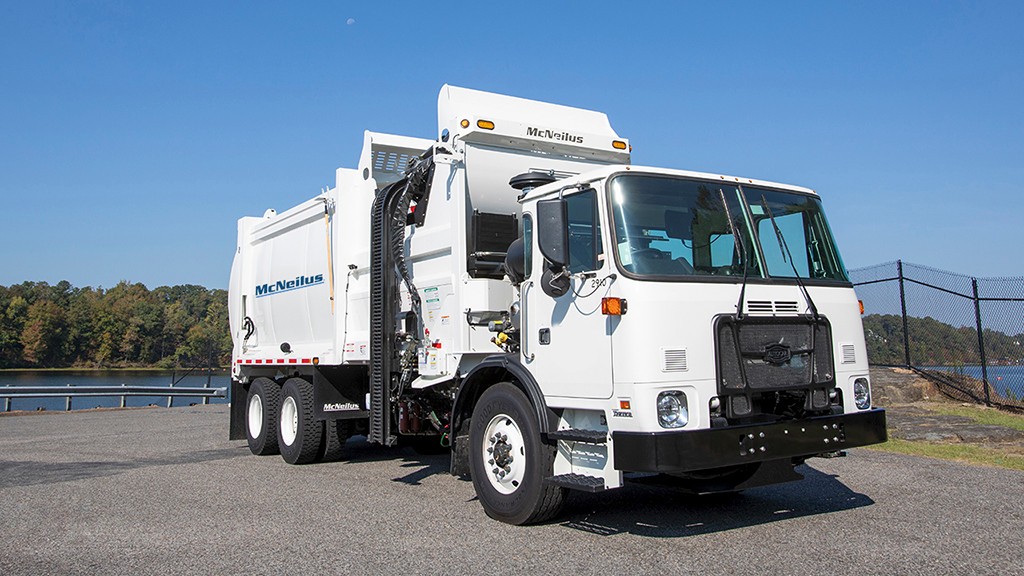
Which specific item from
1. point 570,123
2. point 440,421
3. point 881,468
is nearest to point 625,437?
point 440,421

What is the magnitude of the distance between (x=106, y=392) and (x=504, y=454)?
18.7 m

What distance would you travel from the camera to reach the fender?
19.5 feet

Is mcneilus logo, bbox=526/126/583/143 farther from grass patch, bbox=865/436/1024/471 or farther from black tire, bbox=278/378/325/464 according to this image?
grass patch, bbox=865/436/1024/471

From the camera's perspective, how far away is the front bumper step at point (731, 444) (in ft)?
16.7

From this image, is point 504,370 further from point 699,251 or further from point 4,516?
point 4,516

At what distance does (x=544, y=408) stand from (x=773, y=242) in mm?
2141

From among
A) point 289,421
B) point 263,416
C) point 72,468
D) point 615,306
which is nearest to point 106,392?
point 72,468

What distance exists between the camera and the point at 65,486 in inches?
336

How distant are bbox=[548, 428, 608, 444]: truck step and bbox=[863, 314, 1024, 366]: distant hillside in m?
9.15

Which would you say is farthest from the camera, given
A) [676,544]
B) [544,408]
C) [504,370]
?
[504,370]

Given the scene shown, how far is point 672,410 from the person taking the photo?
17.3 feet

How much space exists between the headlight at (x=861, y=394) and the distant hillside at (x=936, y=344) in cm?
758

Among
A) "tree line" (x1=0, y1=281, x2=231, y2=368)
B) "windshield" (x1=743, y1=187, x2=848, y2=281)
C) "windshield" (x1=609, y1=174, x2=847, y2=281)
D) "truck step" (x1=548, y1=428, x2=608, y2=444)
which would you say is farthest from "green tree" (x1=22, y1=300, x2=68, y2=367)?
"windshield" (x1=743, y1=187, x2=848, y2=281)

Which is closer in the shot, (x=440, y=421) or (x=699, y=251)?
(x=699, y=251)
